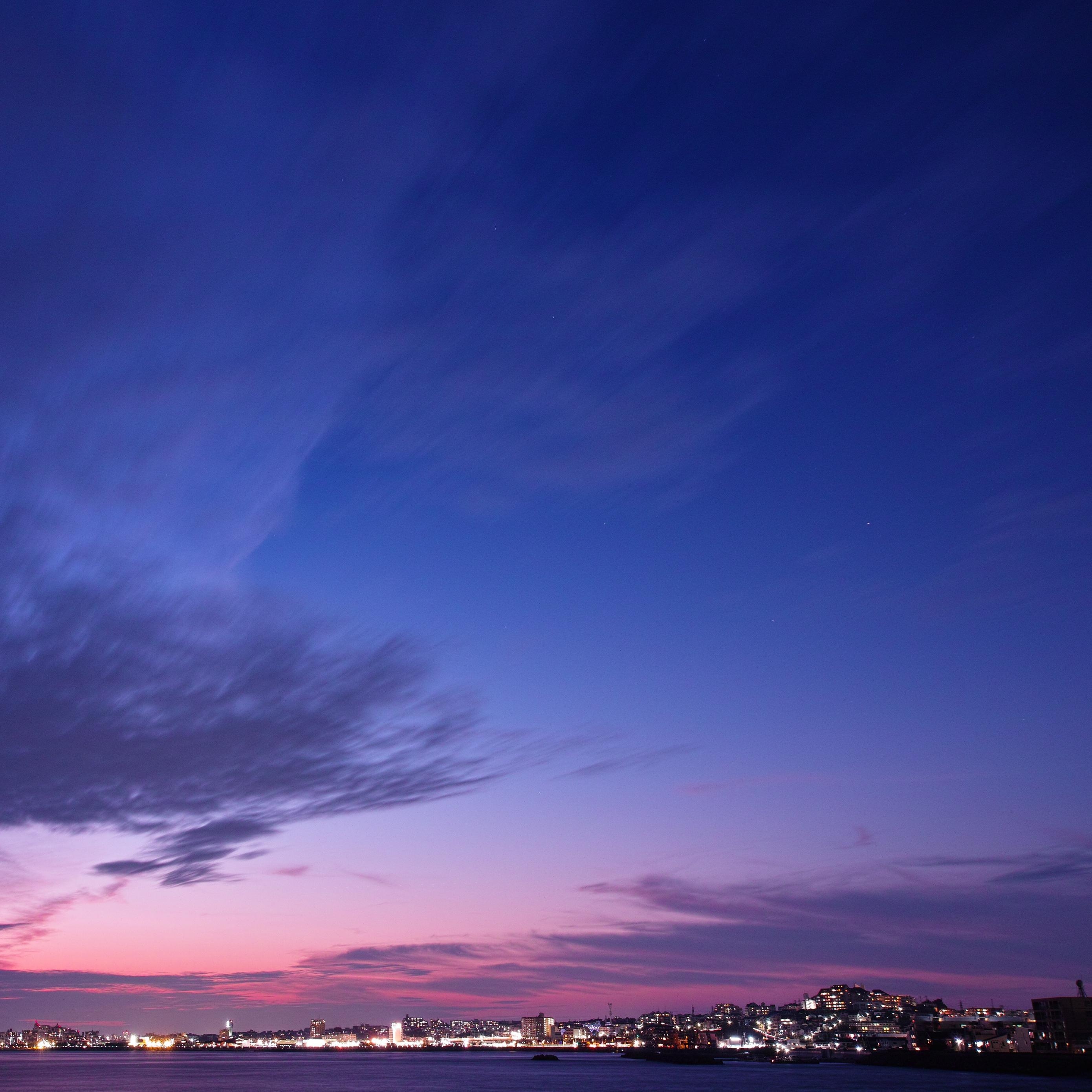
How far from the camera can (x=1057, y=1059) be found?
14362cm

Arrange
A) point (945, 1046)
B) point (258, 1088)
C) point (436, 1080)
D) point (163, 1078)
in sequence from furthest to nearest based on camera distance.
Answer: point (945, 1046) → point (163, 1078) → point (436, 1080) → point (258, 1088)

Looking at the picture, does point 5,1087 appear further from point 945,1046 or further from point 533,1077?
point 945,1046

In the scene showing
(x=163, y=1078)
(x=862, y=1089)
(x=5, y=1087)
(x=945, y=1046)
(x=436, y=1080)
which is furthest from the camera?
(x=945, y=1046)

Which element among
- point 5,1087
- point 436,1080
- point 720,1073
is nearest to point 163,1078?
point 5,1087

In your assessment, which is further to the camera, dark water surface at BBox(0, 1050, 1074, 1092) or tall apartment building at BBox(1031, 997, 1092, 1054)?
tall apartment building at BBox(1031, 997, 1092, 1054)

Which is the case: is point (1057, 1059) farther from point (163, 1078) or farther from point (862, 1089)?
point (163, 1078)

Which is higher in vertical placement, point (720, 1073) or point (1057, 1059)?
point (1057, 1059)

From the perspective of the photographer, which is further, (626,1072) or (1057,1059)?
(626,1072)

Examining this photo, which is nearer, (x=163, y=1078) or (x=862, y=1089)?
(x=862, y=1089)

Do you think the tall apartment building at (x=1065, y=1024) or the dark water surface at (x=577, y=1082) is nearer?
the dark water surface at (x=577, y=1082)

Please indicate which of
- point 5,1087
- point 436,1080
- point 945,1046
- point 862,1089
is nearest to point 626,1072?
point 436,1080

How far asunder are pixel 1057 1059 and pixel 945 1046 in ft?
192

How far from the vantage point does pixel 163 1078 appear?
18062 centimetres

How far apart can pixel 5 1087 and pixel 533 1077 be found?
3721 inches
